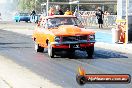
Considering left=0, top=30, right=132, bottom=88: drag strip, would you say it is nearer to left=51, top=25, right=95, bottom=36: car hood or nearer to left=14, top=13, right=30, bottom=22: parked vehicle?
left=51, top=25, right=95, bottom=36: car hood

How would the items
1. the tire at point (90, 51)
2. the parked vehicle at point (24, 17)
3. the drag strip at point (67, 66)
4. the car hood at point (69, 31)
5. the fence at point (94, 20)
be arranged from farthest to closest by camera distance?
1. the parked vehicle at point (24, 17)
2. the fence at point (94, 20)
3. the tire at point (90, 51)
4. the car hood at point (69, 31)
5. the drag strip at point (67, 66)

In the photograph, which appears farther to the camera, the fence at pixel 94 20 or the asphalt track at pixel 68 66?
the fence at pixel 94 20

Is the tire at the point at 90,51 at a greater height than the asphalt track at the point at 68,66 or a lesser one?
greater

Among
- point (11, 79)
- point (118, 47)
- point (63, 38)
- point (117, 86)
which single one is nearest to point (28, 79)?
point (11, 79)

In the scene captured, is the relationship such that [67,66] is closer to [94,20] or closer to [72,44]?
[72,44]

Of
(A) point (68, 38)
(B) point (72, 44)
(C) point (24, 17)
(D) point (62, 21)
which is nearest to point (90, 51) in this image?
(B) point (72, 44)

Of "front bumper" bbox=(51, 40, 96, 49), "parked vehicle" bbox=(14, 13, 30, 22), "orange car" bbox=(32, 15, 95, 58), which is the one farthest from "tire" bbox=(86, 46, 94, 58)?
"parked vehicle" bbox=(14, 13, 30, 22)

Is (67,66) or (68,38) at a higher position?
(68,38)

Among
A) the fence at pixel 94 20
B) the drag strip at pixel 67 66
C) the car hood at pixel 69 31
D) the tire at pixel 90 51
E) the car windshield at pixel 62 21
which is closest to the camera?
the drag strip at pixel 67 66

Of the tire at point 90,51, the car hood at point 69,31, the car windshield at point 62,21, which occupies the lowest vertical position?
the tire at point 90,51

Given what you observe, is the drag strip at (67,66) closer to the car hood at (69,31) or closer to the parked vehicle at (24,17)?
the car hood at (69,31)

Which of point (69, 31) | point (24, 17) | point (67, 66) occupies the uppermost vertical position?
point (69, 31)

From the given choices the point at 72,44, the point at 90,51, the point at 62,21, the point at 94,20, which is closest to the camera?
the point at 72,44

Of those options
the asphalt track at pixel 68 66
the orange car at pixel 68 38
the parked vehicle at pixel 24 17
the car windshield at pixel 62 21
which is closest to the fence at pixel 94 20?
the parked vehicle at pixel 24 17
